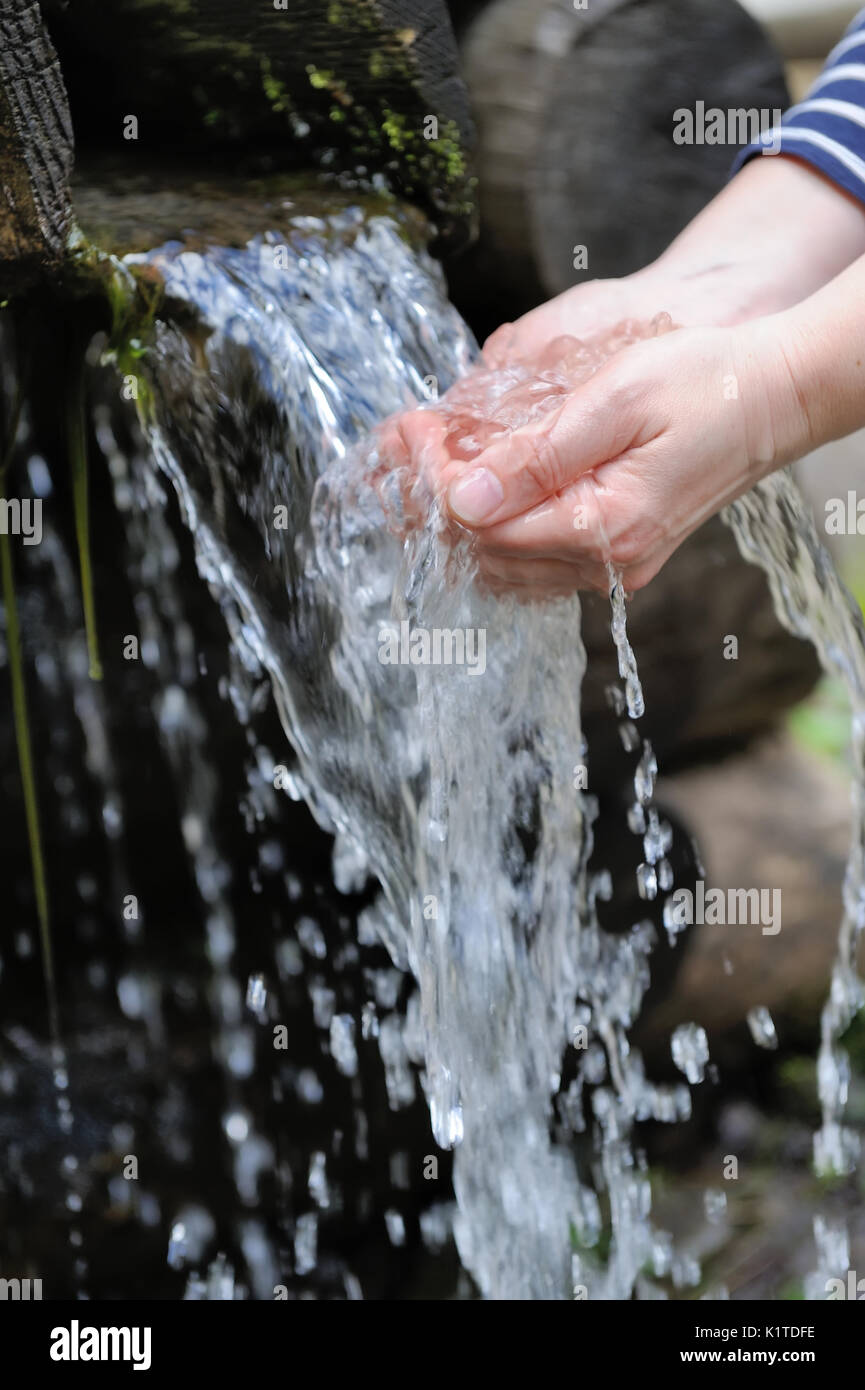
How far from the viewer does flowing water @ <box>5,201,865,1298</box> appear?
135 cm

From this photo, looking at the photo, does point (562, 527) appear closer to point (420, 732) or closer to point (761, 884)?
point (420, 732)

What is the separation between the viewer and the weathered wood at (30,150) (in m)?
1.14

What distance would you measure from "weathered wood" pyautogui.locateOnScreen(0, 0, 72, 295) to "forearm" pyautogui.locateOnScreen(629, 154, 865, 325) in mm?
653

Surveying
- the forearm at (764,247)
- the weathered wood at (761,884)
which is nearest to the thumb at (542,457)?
the forearm at (764,247)

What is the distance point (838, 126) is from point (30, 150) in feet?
3.09

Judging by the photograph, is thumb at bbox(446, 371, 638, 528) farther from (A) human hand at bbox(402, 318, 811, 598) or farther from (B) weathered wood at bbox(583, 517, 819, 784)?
(B) weathered wood at bbox(583, 517, 819, 784)

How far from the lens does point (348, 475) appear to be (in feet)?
4.37

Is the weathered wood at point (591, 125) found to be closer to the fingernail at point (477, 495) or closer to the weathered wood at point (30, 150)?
the weathered wood at point (30, 150)

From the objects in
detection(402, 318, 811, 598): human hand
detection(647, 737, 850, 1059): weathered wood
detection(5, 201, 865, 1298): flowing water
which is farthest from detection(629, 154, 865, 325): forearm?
detection(647, 737, 850, 1059): weathered wood

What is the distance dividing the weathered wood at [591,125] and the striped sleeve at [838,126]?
0.35 m

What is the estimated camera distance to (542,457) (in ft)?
3.57
